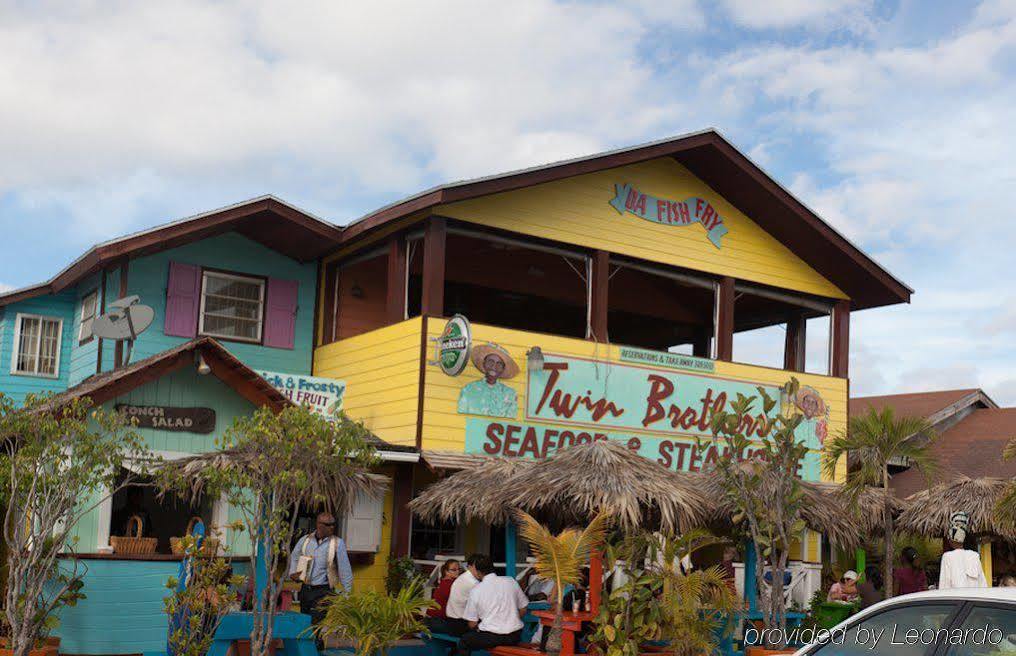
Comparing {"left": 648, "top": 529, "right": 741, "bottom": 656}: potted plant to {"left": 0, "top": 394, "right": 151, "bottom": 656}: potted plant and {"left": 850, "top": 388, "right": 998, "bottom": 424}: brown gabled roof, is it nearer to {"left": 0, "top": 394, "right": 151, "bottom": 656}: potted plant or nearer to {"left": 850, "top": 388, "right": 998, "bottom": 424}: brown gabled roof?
{"left": 0, "top": 394, "right": 151, "bottom": 656}: potted plant

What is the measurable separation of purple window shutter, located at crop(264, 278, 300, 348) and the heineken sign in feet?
11.3

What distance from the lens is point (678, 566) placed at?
43.4 feet

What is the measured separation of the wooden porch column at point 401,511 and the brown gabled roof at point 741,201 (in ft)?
11.9

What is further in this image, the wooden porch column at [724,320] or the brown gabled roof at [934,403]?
the brown gabled roof at [934,403]

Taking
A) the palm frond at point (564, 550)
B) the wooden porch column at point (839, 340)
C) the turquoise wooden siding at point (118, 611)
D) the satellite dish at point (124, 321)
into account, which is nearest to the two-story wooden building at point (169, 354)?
the turquoise wooden siding at point (118, 611)

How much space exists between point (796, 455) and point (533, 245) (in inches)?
235

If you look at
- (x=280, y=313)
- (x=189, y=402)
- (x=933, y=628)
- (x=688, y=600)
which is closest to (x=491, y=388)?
(x=280, y=313)

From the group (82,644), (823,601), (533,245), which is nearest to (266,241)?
(533,245)

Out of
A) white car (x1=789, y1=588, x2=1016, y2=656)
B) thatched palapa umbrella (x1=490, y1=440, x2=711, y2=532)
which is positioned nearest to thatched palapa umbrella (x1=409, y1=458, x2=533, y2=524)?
thatched palapa umbrella (x1=490, y1=440, x2=711, y2=532)

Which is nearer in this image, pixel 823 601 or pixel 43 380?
pixel 823 601

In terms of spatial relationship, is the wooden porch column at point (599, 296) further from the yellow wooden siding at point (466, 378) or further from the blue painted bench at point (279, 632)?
the blue painted bench at point (279, 632)

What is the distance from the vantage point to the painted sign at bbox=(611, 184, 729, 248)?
18.6 meters

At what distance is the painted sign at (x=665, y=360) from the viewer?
17.9m

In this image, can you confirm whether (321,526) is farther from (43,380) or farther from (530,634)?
(43,380)
